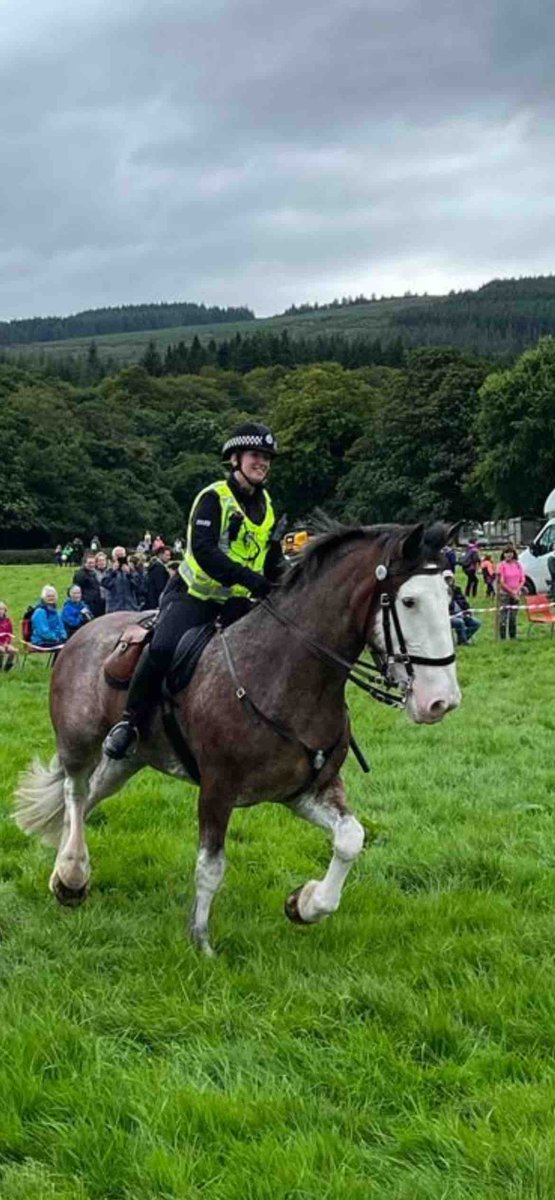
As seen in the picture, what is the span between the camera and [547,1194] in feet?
13.1

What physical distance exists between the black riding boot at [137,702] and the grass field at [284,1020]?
1.09 metres

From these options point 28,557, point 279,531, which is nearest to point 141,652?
point 279,531

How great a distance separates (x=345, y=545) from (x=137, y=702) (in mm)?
1660

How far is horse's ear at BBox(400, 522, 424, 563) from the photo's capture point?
20.1 feet

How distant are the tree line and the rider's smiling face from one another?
6460 centimetres

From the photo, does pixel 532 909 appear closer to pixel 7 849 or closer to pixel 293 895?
pixel 293 895

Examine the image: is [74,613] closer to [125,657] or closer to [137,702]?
[125,657]

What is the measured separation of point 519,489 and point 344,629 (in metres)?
72.1

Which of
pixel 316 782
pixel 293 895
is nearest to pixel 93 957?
pixel 293 895

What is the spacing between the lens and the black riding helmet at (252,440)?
6.98 metres

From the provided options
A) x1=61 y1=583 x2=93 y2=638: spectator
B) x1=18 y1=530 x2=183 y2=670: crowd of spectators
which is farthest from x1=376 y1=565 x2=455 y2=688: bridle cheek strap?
x1=61 y1=583 x2=93 y2=638: spectator

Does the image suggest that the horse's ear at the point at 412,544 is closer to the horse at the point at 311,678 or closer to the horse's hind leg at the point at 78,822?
the horse at the point at 311,678

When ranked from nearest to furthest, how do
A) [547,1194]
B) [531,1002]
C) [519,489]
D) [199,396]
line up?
[547,1194], [531,1002], [519,489], [199,396]

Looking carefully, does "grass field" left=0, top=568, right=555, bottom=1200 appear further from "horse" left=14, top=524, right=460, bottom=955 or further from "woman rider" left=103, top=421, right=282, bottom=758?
"woman rider" left=103, top=421, right=282, bottom=758
